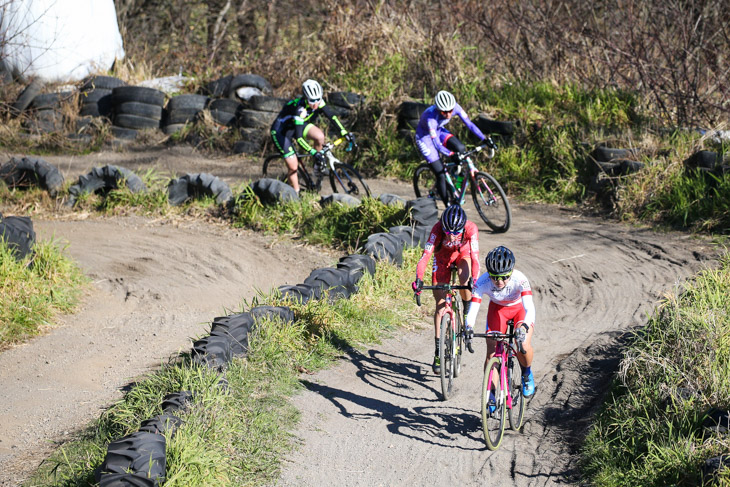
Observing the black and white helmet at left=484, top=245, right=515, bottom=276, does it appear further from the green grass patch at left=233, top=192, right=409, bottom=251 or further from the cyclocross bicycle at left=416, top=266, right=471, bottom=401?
the green grass patch at left=233, top=192, right=409, bottom=251

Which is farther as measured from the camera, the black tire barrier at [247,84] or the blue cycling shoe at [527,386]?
the black tire barrier at [247,84]

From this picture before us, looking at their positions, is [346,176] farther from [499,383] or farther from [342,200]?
[499,383]

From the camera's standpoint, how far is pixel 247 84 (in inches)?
617

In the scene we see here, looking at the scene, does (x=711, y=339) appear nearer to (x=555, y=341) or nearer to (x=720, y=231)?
(x=555, y=341)

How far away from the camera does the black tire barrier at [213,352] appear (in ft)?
19.9

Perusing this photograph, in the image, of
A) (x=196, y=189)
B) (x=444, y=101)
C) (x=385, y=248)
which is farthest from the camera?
(x=196, y=189)

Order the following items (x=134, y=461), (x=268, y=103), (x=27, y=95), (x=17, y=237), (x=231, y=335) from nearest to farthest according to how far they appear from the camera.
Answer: (x=134, y=461) < (x=231, y=335) < (x=17, y=237) < (x=268, y=103) < (x=27, y=95)

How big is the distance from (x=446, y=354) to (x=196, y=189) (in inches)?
269

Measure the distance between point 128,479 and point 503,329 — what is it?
292cm

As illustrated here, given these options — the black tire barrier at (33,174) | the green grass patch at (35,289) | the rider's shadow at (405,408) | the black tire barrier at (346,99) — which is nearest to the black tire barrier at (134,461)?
the rider's shadow at (405,408)

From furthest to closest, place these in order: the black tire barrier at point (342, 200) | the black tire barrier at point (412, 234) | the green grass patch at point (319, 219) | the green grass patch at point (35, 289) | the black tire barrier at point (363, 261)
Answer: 1. the black tire barrier at point (342, 200)
2. the green grass patch at point (319, 219)
3. the black tire barrier at point (412, 234)
4. the black tire barrier at point (363, 261)
5. the green grass patch at point (35, 289)

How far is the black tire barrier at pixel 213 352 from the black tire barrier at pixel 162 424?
2.89 ft

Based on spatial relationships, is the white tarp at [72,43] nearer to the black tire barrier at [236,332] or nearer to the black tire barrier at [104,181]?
the black tire barrier at [104,181]

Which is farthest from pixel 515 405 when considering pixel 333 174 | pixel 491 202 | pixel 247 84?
pixel 247 84
